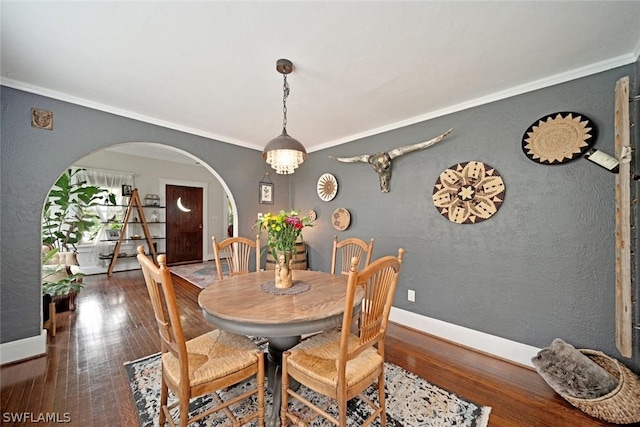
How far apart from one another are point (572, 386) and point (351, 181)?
2694mm

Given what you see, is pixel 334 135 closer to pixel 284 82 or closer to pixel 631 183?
pixel 284 82

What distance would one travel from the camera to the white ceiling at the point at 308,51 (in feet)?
4.37

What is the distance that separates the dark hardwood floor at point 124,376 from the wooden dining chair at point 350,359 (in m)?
0.90

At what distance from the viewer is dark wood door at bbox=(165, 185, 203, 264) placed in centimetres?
597

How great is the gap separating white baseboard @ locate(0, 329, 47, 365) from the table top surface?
182cm

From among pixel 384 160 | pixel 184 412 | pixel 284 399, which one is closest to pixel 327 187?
pixel 384 160

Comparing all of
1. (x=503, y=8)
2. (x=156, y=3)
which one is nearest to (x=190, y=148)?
(x=156, y=3)

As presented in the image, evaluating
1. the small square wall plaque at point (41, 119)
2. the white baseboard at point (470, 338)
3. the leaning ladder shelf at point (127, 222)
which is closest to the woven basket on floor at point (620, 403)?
the white baseboard at point (470, 338)

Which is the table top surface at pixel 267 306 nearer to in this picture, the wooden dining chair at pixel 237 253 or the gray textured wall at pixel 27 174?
the wooden dining chair at pixel 237 253

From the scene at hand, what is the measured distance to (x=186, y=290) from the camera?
3.95 m

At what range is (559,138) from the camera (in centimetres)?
191

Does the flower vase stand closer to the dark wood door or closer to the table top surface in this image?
the table top surface

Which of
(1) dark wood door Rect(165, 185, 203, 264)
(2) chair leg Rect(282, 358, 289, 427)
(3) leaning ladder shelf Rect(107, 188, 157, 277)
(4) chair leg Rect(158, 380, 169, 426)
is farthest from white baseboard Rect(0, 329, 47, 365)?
(1) dark wood door Rect(165, 185, 203, 264)

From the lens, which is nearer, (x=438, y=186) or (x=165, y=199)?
(x=438, y=186)
